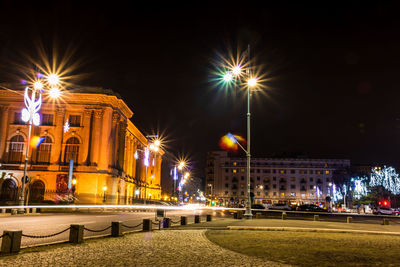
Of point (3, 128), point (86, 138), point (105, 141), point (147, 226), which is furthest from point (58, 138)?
point (147, 226)

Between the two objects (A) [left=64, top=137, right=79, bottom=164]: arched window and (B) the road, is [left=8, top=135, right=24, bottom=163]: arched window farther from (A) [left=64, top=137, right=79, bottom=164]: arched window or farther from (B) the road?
(B) the road

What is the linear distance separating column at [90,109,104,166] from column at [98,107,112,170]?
527mm

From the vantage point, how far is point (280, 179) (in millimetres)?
133000

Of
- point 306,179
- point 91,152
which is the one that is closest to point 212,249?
point 91,152

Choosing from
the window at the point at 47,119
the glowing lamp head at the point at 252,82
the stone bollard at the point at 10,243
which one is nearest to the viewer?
the stone bollard at the point at 10,243

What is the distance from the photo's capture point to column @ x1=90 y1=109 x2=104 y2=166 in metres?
56.1

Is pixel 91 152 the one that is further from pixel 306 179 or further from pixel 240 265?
pixel 306 179

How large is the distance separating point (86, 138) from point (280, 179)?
91.6 metres

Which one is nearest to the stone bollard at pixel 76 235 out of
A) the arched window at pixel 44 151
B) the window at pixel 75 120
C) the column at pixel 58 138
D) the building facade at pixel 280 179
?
the column at pixel 58 138

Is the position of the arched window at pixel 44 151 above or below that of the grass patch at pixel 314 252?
above

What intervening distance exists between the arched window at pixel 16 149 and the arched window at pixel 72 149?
→ 664cm

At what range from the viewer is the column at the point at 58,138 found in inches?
2185

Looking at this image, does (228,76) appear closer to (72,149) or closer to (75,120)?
(72,149)

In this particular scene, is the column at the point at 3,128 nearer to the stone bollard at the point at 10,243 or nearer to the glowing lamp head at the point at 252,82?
the glowing lamp head at the point at 252,82
